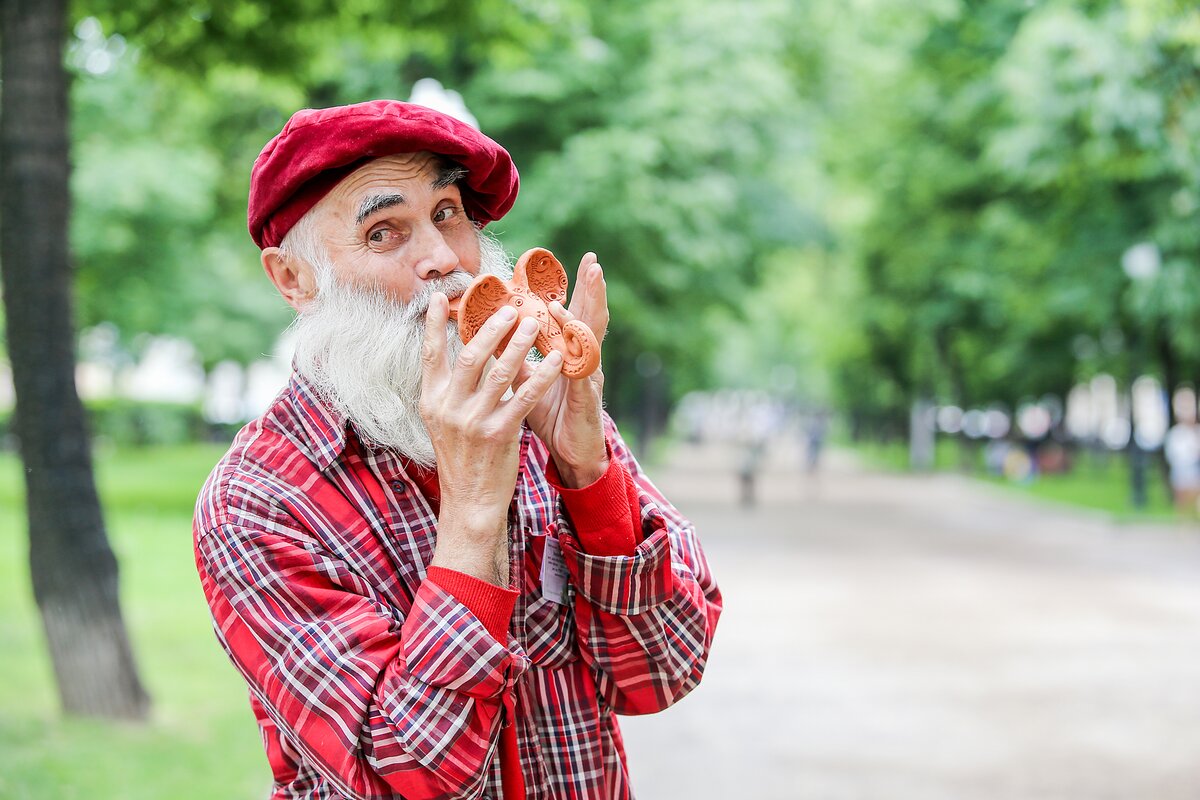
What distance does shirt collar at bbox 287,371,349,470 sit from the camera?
1.77 m

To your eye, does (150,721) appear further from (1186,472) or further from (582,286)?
(1186,472)

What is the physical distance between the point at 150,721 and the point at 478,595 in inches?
222

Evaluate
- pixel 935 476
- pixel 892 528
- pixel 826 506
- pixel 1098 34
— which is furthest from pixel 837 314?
pixel 1098 34

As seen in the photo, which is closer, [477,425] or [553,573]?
[477,425]

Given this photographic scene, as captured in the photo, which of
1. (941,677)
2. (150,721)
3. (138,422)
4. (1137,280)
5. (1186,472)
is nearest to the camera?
(150,721)

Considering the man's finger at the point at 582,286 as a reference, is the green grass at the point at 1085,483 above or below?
below

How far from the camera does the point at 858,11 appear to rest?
18.6 m

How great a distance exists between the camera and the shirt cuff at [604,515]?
178cm

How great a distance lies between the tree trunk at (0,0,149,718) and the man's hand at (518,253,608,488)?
5207 mm

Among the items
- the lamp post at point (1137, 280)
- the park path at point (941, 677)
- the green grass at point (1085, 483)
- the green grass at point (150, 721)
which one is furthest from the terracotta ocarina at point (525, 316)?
the green grass at point (1085, 483)

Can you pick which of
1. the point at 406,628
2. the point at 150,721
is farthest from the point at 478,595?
the point at 150,721

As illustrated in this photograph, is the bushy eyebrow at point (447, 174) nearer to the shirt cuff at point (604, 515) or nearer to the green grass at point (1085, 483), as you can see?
the shirt cuff at point (604, 515)

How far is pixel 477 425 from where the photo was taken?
1.60 m

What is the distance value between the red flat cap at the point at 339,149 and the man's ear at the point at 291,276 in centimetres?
5
